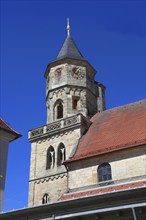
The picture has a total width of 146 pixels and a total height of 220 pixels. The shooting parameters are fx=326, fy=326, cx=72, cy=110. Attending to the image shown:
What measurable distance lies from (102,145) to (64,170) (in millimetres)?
3043

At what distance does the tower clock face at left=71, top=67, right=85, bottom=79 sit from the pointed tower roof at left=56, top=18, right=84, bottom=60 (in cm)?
118

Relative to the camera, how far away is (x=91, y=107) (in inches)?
964

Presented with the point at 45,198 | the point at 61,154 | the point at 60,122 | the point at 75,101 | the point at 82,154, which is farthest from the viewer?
the point at 75,101

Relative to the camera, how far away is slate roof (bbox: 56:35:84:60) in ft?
84.9

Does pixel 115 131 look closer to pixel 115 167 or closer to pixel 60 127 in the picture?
pixel 115 167

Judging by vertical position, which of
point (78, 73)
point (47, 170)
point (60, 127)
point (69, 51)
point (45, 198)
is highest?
point (69, 51)

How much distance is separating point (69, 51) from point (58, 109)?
221 inches

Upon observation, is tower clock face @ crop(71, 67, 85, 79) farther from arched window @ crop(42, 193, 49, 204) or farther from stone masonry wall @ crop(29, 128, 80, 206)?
arched window @ crop(42, 193, 49, 204)

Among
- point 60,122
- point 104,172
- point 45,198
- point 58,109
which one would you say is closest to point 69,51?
point 58,109

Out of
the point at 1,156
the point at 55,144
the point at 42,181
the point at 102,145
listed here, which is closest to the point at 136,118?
the point at 102,145

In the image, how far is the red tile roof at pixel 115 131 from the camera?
663 inches

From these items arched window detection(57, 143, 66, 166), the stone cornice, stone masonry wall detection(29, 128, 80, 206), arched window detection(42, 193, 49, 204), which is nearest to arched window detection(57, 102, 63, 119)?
the stone cornice

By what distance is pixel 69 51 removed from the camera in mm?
26609

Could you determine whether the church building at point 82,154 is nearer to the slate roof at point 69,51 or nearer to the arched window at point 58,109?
the arched window at point 58,109
